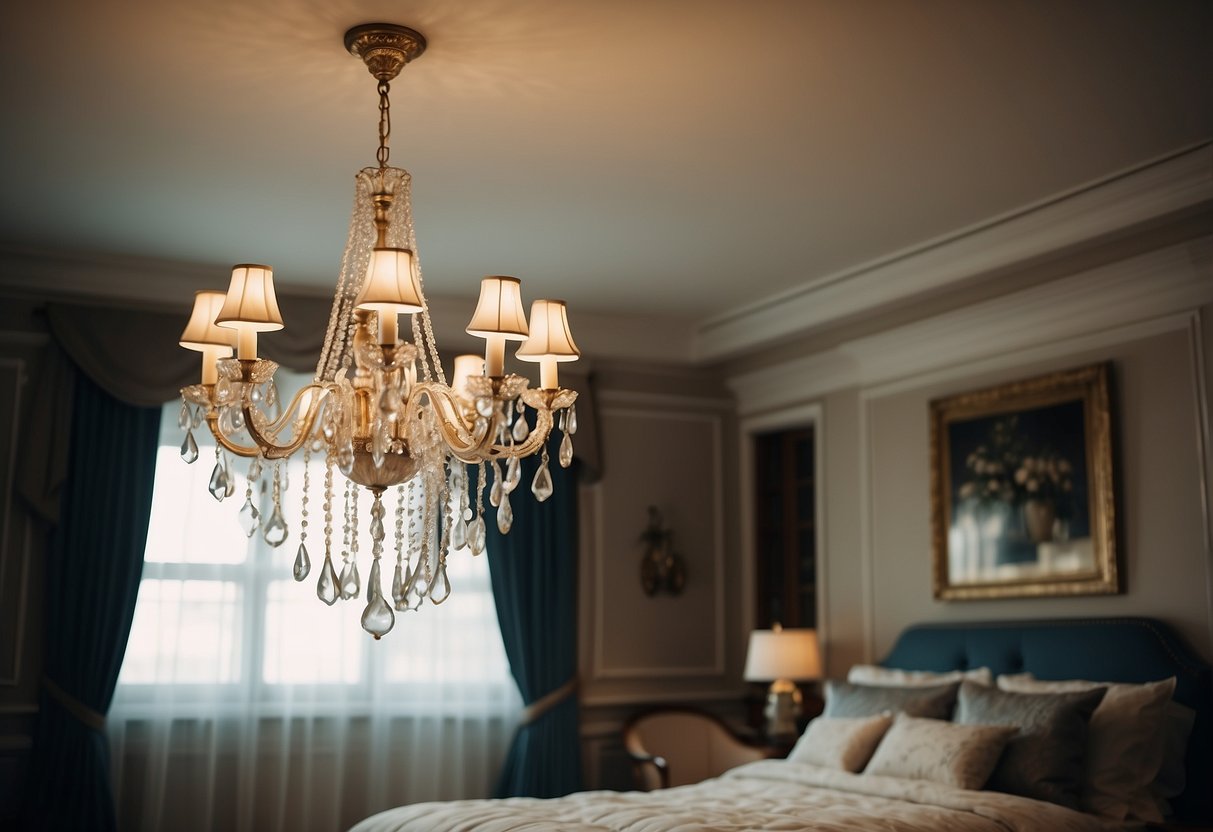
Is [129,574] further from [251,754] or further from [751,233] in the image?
[751,233]

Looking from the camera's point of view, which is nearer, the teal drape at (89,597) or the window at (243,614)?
the teal drape at (89,597)

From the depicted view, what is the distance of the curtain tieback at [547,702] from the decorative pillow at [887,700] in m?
1.57

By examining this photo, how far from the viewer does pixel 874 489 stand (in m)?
6.00

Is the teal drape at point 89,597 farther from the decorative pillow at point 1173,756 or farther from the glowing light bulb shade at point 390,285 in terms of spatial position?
the decorative pillow at point 1173,756

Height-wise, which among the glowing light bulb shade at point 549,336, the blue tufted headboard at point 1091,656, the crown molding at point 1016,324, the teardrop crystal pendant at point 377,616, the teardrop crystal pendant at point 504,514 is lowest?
the blue tufted headboard at point 1091,656

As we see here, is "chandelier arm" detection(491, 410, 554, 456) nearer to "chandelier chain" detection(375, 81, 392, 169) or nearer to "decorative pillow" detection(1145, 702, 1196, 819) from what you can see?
"chandelier chain" detection(375, 81, 392, 169)

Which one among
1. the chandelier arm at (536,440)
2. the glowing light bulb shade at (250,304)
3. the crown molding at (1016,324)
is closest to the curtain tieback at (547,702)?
the crown molding at (1016,324)

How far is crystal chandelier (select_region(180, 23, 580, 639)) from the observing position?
304 cm

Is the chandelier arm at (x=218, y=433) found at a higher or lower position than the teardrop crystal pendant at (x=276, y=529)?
higher

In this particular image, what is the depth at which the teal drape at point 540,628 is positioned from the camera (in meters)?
6.18

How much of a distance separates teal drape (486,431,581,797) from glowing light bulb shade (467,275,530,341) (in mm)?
3020

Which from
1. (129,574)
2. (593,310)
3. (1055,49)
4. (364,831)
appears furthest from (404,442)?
(593,310)

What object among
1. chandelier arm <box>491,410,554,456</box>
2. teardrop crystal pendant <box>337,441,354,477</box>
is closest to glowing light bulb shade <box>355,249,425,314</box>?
teardrop crystal pendant <box>337,441,354,477</box>

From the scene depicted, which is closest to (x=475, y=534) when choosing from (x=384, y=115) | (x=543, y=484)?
(x=543, y=484)
